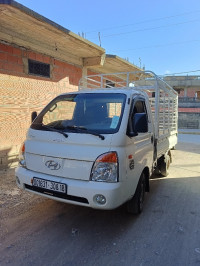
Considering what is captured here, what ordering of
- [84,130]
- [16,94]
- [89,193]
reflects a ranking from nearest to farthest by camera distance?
[89,193] < [84,130] < [16,94]

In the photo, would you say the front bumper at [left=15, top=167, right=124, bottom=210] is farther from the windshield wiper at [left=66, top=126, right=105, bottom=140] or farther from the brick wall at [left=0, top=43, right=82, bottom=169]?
the brick wall at [left=0, top=43, right=82, bottom=169]

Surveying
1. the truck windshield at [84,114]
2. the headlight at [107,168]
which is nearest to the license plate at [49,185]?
the headlight at [107,168]

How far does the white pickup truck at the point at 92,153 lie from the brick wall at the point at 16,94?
2.58 metres

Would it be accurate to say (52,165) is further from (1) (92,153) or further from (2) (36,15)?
(2) (36,15)

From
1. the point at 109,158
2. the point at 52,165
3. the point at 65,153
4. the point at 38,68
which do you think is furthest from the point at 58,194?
the point at 38,68

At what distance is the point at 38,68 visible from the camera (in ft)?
21.0

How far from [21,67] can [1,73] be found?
69cm

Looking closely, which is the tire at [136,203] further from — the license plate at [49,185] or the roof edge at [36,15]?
the roof edge at [36,15]

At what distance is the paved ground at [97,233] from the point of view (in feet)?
7.75

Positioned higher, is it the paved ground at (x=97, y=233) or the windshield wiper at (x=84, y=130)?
the windshield wiper at (x=84, y=130)

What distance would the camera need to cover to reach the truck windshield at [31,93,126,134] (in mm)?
2865

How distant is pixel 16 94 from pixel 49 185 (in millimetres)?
3939

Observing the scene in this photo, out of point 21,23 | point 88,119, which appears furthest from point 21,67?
point 88,119

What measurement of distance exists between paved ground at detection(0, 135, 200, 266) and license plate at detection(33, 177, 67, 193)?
0.66 metres
